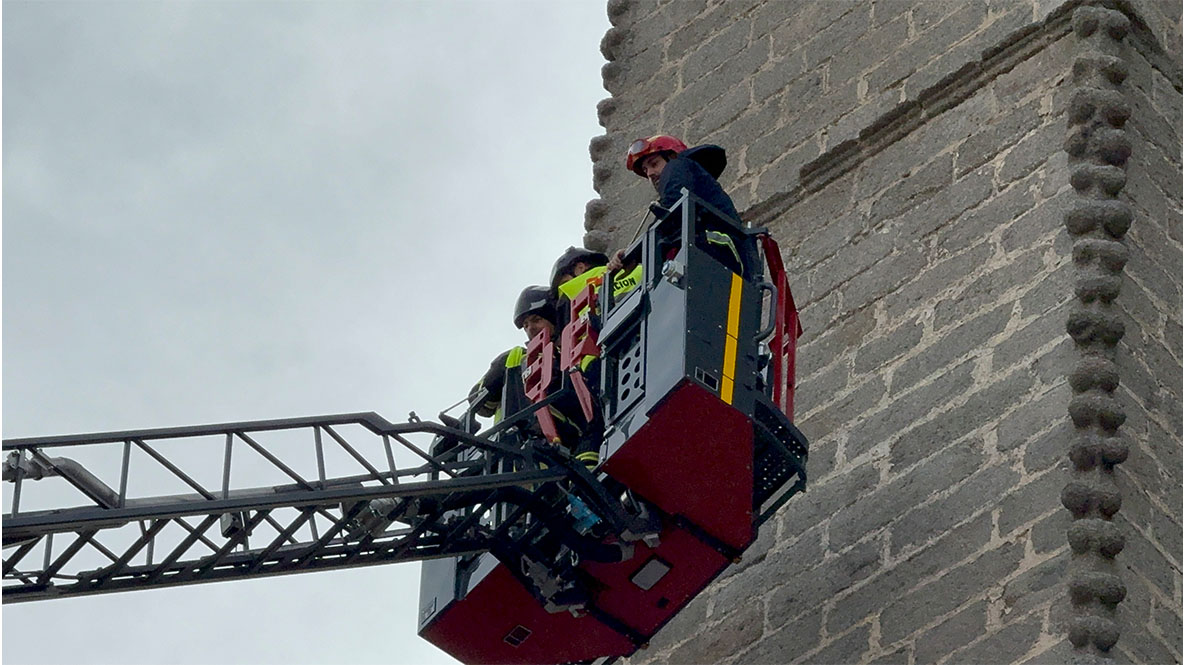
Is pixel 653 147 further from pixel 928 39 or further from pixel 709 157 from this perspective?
pixel 928 39

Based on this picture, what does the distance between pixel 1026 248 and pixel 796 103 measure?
7.85 ft

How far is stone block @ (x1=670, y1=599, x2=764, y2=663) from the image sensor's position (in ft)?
46.2

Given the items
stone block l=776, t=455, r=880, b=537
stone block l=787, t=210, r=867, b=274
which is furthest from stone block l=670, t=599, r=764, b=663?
stone block l=787, t=210, r=867, b=274

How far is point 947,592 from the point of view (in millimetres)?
12992

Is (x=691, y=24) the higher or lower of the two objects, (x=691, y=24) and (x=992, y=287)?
the higher

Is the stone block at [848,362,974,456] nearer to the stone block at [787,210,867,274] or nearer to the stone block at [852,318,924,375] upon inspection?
the stone block at [852,318,924,375]

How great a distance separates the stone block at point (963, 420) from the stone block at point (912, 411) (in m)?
0.01

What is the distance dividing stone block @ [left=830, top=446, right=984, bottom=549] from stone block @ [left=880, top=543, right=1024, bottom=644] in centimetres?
51

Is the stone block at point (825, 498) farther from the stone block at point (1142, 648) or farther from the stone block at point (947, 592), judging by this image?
the stone block at point (1142, 648)

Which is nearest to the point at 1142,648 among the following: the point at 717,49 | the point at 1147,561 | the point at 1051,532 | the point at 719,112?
the point at 1147,561

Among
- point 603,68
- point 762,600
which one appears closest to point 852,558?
point 762,600

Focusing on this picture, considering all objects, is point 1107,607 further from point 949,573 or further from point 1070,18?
point 1070,18

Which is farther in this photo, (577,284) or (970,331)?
(577,284)

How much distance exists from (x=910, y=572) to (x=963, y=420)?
0.76m
